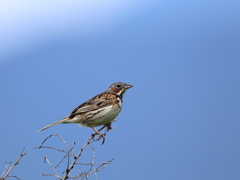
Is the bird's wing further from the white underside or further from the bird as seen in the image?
the white underside

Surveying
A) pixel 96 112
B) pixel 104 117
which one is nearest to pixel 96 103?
pixel 96 112

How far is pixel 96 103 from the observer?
7.23 metres

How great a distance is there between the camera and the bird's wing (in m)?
7.07

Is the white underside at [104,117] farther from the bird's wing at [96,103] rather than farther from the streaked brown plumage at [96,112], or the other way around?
the bird's wing at [96,103]

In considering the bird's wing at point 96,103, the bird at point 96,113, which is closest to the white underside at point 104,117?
the bird at point 96,113

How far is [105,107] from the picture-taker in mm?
7090

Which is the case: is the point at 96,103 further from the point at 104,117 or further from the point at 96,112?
the point at 104,117

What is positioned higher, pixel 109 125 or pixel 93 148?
pixel 109 125

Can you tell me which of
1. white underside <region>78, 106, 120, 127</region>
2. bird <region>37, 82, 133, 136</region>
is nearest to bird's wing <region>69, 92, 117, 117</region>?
bird <region>37, 82, 133, 136</region>

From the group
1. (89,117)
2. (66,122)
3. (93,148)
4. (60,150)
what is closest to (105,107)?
(89,117)

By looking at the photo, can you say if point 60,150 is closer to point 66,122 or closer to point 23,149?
point 23,149

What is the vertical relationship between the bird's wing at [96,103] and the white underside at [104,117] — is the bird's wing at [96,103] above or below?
above

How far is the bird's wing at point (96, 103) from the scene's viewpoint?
707cm

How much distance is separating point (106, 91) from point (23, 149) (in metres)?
3.39
